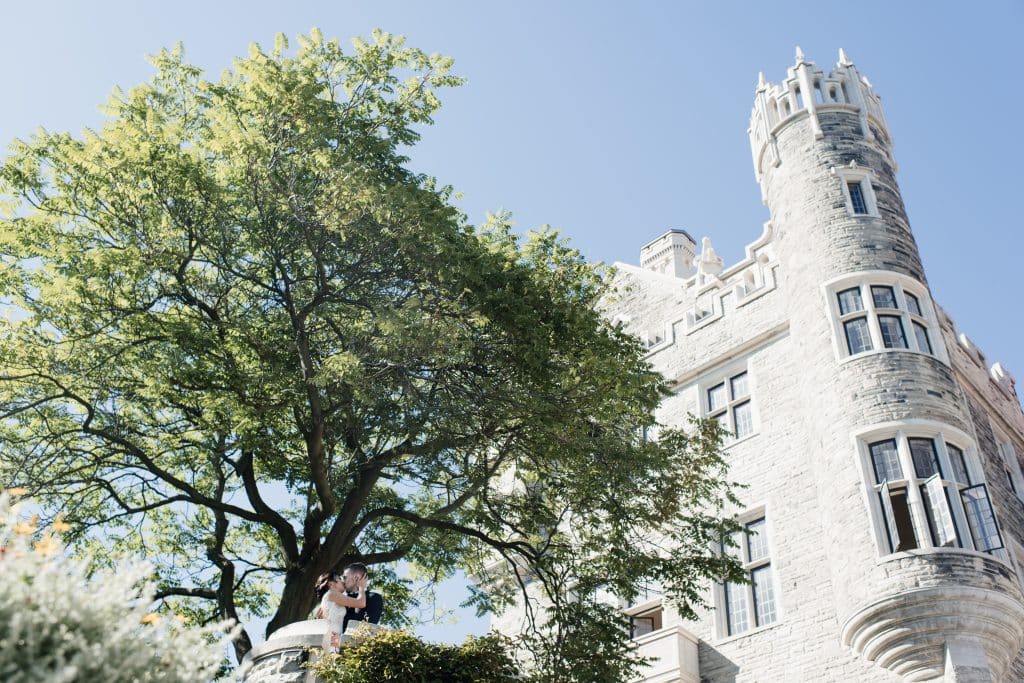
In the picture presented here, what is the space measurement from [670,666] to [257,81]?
12885 millimetres

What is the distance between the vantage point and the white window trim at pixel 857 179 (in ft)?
66.8

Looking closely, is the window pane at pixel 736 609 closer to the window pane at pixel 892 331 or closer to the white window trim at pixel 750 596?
the white window trim at pixel 750 596

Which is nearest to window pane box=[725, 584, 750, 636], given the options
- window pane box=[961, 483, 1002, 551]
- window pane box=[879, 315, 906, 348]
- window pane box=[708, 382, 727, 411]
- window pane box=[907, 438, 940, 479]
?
window pane box=[907, 438, 940, 479]

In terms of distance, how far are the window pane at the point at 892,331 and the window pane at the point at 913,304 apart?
0.42m

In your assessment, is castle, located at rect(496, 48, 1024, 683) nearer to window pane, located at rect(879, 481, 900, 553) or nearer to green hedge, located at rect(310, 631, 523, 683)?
window pane, located at rect(879, 481, 900, 553)

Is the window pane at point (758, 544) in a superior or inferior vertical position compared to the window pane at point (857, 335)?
inferior

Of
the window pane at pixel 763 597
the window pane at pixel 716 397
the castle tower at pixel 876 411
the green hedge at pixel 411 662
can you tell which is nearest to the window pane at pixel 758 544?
the window pane at pixel 763 597

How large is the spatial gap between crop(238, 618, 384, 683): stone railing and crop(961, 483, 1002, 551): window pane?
33.9 feet

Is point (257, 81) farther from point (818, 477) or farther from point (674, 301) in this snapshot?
point (674, 301)

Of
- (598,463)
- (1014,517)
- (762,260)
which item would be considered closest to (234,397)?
(598,463)

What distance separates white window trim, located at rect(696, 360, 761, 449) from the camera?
20.9m

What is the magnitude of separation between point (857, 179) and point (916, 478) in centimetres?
781

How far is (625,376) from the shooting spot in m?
15.1

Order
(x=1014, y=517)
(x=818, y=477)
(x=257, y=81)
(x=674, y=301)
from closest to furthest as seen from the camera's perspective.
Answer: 1. (x=257, y=81)
2. (x=818, y=477)
3. (x=1014, y=517)
4. (x=674, y=301)
